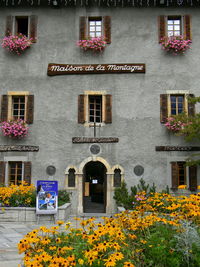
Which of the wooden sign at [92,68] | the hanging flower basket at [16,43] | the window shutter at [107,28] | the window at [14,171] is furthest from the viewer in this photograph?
the window shutter at [107,28]

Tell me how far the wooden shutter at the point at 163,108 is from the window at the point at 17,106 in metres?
5.63

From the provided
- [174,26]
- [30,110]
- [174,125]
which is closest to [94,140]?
[30,110]

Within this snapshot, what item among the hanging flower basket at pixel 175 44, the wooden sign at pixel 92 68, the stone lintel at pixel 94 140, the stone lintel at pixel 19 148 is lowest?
the stone lintel at pixel 19 148

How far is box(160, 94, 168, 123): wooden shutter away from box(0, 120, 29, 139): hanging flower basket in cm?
582

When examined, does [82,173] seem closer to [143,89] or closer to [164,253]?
[143,89]

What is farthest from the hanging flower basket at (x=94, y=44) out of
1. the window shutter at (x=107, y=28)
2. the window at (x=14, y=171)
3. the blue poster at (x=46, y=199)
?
the blue poster at (x=46, y=199)

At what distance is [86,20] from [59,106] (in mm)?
4154

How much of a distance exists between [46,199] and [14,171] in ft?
11.7

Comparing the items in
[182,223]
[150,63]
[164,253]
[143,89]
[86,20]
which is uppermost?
[86,20]

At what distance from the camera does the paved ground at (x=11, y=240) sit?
5846 mm

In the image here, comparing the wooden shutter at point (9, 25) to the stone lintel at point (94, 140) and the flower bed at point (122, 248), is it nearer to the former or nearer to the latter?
the stone lintel at point (94, 140)

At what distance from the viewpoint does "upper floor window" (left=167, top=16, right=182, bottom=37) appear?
14109 mm

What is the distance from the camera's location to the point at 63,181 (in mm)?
13203

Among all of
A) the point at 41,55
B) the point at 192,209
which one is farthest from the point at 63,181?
the point at 192,209
